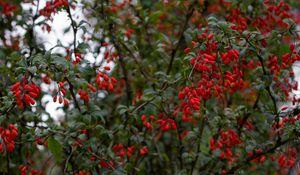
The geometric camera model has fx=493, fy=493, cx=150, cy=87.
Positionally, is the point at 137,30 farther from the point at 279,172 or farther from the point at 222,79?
the point at 279,172

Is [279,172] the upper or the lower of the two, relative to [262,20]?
lower

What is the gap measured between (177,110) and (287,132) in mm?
970

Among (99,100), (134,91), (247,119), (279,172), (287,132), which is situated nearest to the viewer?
(287,132)

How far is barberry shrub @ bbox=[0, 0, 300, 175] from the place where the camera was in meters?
3.27

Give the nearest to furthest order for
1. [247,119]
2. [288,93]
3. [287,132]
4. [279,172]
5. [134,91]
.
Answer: [287,132] < [288,93] < [247,119] < [134,91] < [279,172]

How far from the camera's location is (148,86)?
4.80 m

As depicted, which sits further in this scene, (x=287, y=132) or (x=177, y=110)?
(x=177, y=110)

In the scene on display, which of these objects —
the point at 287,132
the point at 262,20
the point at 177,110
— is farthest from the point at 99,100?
the point at 287,132

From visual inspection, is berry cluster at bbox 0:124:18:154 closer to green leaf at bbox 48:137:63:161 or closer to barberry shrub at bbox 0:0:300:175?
barberry shrub at bbox 0:0:300:175

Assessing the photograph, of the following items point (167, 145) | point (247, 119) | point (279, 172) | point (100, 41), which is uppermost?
point (100, 41)

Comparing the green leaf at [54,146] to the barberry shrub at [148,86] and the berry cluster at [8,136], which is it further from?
the berry cluster at [8,136]

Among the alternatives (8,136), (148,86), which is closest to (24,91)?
(8,136)

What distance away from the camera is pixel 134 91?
5.08m

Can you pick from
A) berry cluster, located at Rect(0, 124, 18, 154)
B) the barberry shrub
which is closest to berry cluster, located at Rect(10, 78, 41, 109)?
the barberry shrub
